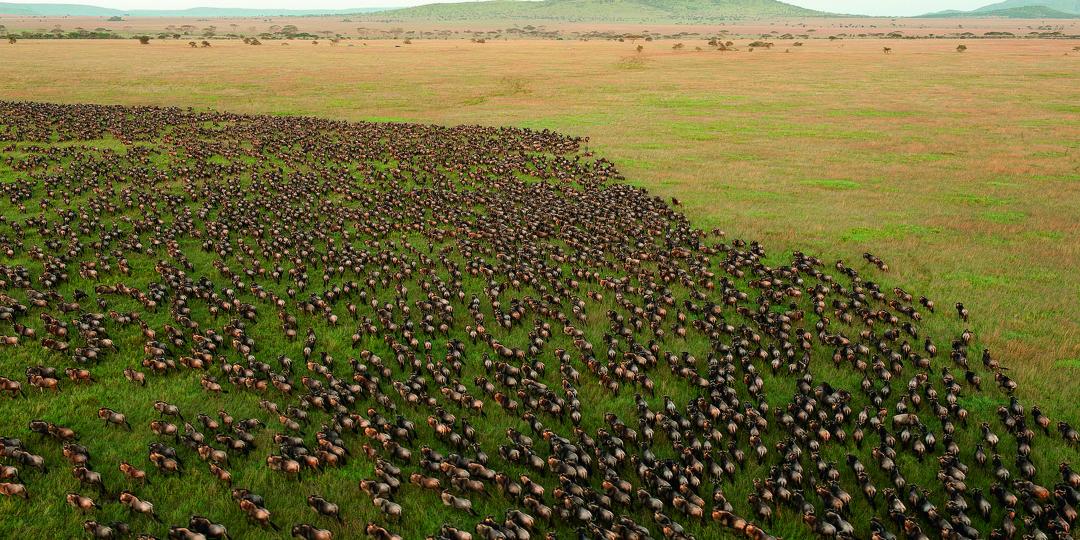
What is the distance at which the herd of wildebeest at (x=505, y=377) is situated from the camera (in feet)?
33.5

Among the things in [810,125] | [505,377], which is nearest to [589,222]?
[505,377]

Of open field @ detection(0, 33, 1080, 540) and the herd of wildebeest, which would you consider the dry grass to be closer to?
open field @ detection(0, 33, 1080, 540)

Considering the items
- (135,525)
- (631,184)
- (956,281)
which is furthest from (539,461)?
(631,184)

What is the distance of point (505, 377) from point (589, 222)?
39.5 ft

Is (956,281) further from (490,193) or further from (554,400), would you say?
(490,193)

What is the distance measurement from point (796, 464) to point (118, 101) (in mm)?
69299

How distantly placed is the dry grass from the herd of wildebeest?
2621mm

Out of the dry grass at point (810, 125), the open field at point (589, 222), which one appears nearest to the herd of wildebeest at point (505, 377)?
the open field at point (589, 222)

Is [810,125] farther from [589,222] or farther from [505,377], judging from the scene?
[505,377]

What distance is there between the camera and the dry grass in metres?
20.6

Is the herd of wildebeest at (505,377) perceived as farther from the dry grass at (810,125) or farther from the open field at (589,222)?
the dry grass at (810,125)

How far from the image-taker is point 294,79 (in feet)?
247

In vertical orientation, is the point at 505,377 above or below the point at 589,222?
below

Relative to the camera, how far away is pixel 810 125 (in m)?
48.8
